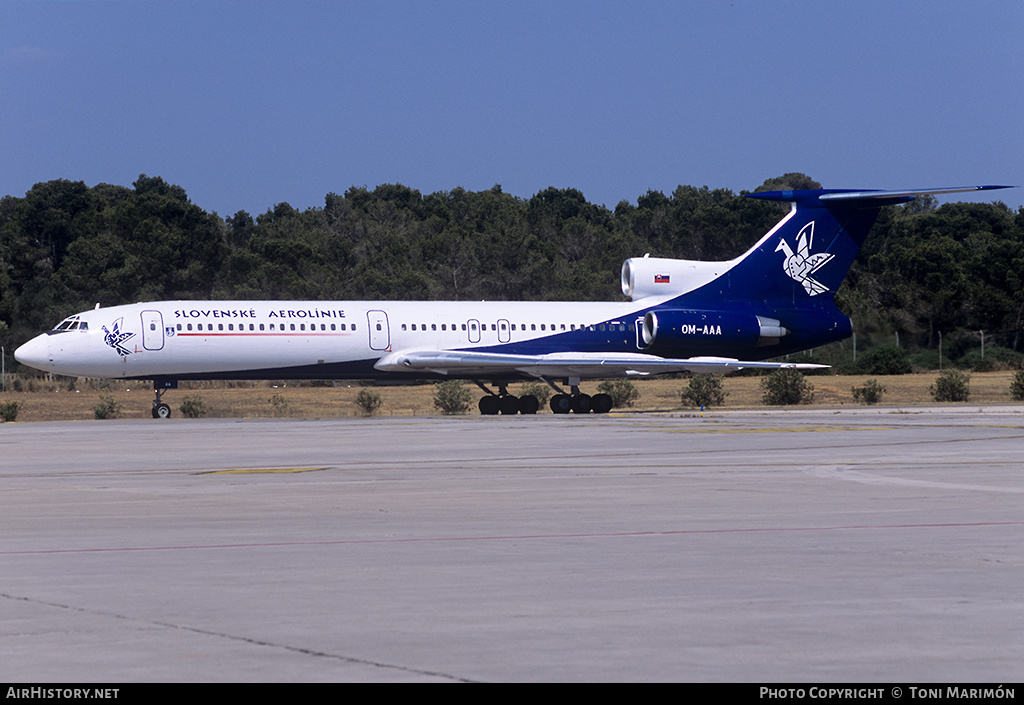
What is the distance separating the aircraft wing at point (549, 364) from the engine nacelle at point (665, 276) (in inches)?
118

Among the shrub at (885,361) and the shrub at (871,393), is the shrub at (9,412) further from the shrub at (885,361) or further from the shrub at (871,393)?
the shrub at (885,361)

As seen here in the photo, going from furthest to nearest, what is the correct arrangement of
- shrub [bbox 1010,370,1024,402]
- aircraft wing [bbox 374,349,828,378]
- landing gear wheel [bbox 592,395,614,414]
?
shrub [bbox 1010,370,1024,402] → landing gear wheel [bbox 592,395,614,414] → aircraft wing [bbox 374,349,828,378]

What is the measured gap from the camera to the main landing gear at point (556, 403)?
39906mm

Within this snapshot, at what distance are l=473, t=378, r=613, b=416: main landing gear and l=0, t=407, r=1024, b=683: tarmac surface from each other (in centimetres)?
1925

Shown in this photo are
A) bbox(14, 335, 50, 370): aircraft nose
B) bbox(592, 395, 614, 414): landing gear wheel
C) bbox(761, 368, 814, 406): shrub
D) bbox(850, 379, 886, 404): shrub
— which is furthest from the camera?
bbox(761, 368, 814, 406): shrub

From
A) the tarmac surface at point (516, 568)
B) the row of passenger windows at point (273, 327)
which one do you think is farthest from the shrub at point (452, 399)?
the tarmac surface at point (516, 568)

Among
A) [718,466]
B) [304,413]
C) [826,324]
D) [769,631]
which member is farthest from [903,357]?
[769,631]

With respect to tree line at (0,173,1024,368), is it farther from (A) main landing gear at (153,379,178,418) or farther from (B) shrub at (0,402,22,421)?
(B) shrub at (0,402,22,421)

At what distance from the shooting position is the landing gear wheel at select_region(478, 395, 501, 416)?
41500 mm

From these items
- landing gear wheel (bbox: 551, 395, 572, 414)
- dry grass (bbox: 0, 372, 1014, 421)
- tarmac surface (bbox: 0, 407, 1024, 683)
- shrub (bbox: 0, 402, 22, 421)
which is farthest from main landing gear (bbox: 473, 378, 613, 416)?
tarmac surface (bbox: 0, 407, 1024, 683)

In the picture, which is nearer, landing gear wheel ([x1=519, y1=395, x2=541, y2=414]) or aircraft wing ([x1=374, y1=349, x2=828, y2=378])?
aircraft wing ([x1=374, y1=349, x2=828, y2=378])

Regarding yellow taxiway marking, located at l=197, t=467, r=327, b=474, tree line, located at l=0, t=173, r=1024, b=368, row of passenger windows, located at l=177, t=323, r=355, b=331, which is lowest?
yellow taxiway marking, located at l=197, t=467, r=327, b=474

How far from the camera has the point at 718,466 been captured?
18750 millimetres

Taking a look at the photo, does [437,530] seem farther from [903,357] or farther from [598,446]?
[903,357]
